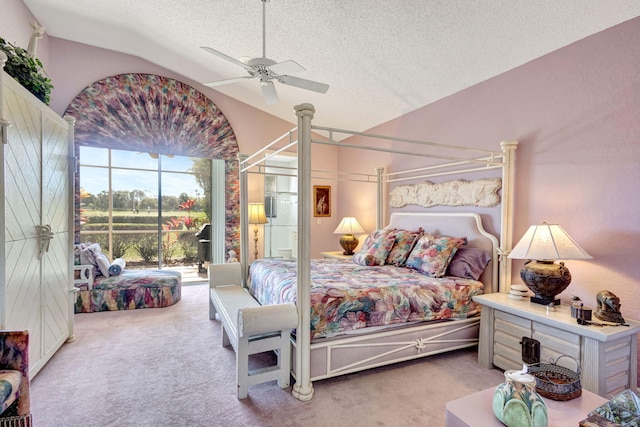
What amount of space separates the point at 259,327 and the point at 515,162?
275 centimetres

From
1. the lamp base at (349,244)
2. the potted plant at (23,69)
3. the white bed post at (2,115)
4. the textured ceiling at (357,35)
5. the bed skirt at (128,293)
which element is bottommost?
the bed skirt at (128,293)

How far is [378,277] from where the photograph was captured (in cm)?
294

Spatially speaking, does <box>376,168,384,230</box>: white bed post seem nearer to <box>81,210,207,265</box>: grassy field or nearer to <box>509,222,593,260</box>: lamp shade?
<box>509,222,593,260</box>: lamp shade

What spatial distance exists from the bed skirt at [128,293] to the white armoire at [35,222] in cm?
101

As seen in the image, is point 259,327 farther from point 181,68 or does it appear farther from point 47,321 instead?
point 181,68

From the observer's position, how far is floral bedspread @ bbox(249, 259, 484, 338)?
7.46 ft

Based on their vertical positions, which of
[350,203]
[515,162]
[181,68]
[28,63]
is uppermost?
[181,68]

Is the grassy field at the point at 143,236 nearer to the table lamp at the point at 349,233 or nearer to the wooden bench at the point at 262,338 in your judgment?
the table lamp at the point at 349,233

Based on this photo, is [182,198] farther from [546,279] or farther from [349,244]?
[546,279]

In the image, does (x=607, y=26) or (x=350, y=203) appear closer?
(x=607, y=26)

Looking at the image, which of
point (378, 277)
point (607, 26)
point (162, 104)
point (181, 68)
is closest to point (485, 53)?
point (607, 26)

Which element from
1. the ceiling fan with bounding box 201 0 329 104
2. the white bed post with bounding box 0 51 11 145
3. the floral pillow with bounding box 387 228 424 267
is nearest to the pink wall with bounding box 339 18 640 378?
the floral pillow with bounding box 387 228 424 267

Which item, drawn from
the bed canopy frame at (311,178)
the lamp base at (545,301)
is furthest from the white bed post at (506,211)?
the lamp base at (545,301)

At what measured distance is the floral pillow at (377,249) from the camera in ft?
11.8
